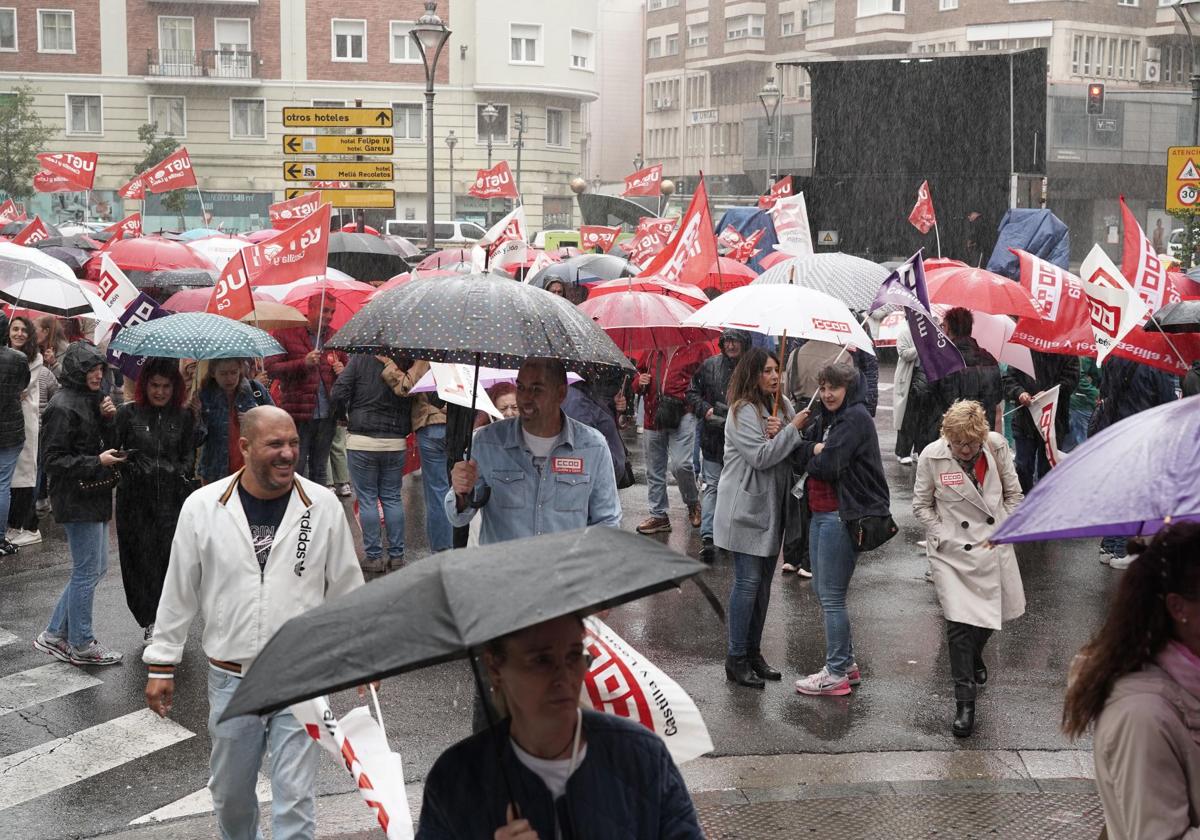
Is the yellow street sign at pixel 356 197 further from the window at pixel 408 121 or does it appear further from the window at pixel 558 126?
the window at pixel 558 126

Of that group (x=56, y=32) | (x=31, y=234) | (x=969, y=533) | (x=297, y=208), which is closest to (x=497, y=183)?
(x=297, y=208)

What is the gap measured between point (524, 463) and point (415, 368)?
5.06 metres

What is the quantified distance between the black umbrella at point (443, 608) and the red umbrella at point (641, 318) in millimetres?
6946

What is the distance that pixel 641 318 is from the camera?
9.77m

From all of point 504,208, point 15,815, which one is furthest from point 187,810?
point 504,208

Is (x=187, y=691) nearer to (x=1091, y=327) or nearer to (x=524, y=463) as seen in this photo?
(x=524, y=463)

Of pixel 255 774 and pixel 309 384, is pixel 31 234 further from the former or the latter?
pixel 255 774

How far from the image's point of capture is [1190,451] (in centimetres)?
303

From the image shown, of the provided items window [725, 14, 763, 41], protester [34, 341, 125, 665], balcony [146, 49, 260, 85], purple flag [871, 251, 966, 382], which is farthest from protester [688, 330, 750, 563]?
window [725, 14, 763, 41]

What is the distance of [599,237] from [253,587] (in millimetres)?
22155

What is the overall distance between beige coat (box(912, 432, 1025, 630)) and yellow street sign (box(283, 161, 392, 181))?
12714mm

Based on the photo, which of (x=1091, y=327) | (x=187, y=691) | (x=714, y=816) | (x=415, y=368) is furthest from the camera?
(x=415, y=368)

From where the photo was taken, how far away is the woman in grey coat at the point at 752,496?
780 cm

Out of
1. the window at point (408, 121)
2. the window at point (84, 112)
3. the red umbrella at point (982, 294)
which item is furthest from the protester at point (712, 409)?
the window at point (84, 112)
